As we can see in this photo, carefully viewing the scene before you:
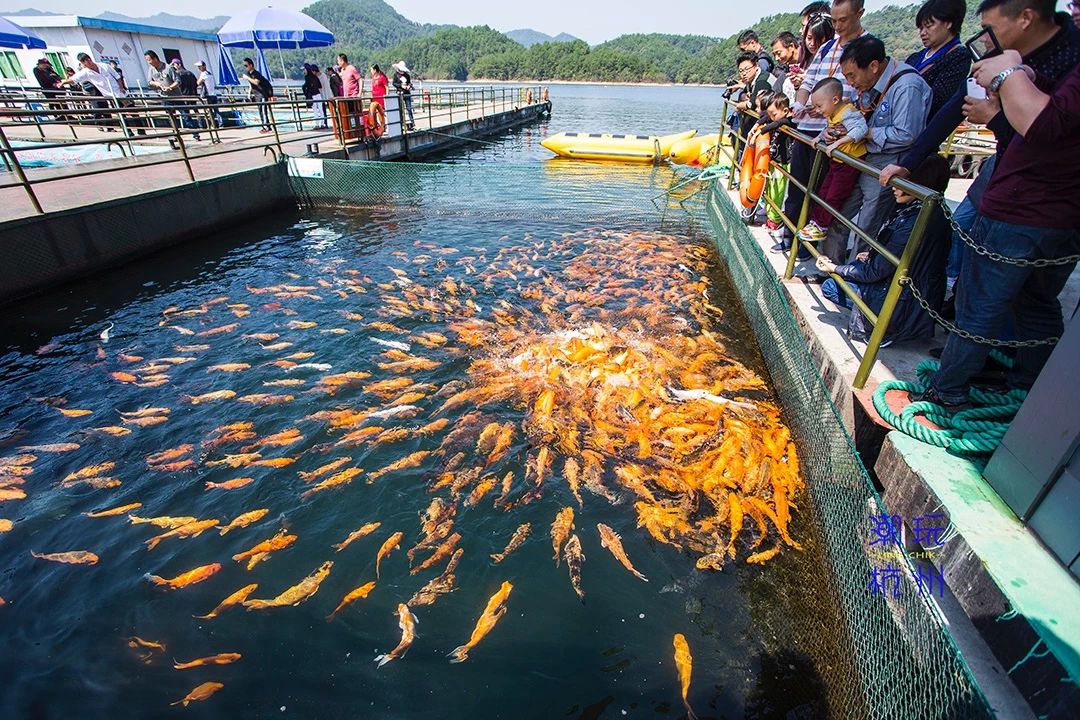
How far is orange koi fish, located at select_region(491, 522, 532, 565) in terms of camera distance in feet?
13.1

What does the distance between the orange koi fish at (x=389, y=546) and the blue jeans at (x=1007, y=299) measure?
13.2 feet

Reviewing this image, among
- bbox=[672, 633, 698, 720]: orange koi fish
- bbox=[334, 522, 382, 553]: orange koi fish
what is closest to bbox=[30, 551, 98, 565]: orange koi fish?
bbox=[334, 522, 382, 553]: orange koi fish

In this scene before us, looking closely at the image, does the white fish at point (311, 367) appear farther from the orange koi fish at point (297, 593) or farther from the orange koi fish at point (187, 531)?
the orange koi fish at point (297, 593)

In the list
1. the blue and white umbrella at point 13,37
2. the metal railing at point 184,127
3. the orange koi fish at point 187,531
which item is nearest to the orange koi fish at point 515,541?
the orange koi fish at point 187,531

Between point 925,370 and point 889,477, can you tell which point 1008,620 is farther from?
point 925,370

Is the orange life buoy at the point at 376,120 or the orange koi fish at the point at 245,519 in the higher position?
the orange life buoy at the point at 376,120

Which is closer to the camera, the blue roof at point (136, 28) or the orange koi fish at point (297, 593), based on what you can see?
the orange koi fish at point (297, 593)

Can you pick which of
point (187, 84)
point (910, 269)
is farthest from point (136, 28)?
point (910, 269)

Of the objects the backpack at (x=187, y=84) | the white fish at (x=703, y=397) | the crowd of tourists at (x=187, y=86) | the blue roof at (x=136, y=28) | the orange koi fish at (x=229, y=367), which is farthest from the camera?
the blue roof at (x=136, y=28)

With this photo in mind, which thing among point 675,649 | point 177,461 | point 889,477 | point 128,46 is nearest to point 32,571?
point 177,461

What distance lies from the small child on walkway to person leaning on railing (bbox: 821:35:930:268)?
0.08 meters

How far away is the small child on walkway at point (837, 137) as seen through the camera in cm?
489

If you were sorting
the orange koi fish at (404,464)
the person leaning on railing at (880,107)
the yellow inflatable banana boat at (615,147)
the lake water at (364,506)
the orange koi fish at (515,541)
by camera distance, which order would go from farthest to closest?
the yellow inflatable banana boat at (615,147) < the orange koi fish at (404,464) < the person leaning on railing at (880,107) < the orange koi fish at (515,541) < the lake water at (364,506)

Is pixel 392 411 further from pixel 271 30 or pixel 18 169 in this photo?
pixel 271 30
